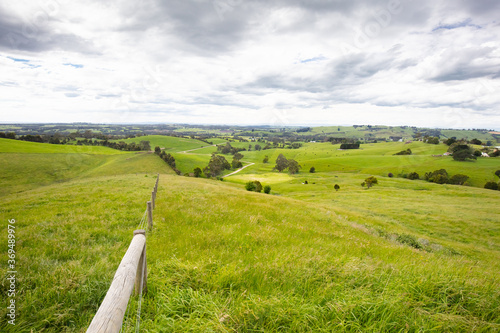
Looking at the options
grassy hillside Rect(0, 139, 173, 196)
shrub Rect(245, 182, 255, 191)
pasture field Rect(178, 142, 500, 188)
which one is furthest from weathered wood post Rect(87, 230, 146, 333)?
pasture field Rect(178, 142, 500, 188)

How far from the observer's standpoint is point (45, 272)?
5125mm

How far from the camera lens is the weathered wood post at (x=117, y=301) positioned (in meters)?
1.80

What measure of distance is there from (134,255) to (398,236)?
735 inches

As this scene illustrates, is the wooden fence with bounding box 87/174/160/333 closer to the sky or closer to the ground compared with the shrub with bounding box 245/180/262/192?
closer to the sky

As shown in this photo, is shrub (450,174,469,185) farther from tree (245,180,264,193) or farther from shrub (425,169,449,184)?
tree (245,180,264,193)

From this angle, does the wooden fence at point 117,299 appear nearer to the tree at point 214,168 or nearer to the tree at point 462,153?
the tree at point 214,168

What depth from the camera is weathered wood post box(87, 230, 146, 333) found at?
1.80 metres

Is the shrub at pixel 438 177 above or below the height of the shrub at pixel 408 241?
below

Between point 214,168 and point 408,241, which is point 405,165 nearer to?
point 214,168

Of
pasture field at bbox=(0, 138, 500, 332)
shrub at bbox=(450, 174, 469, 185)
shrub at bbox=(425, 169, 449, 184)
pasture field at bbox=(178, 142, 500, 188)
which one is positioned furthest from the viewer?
pasture field at bbox=(178, 142, 500, 188)

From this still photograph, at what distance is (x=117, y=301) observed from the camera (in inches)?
84.6

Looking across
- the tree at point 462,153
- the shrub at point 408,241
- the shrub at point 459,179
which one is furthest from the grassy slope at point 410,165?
the shrub at point 408,241

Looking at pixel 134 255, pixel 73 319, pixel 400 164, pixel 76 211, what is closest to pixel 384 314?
pixel 134 255

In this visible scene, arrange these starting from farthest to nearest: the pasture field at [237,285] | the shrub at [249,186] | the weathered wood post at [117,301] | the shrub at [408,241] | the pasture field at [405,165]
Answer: the pasture field at [405,165] → the shrub at [249,186] → the shrub at [408,241] → the pasture field at [237,285] → the weathered wood post at [117,301]
